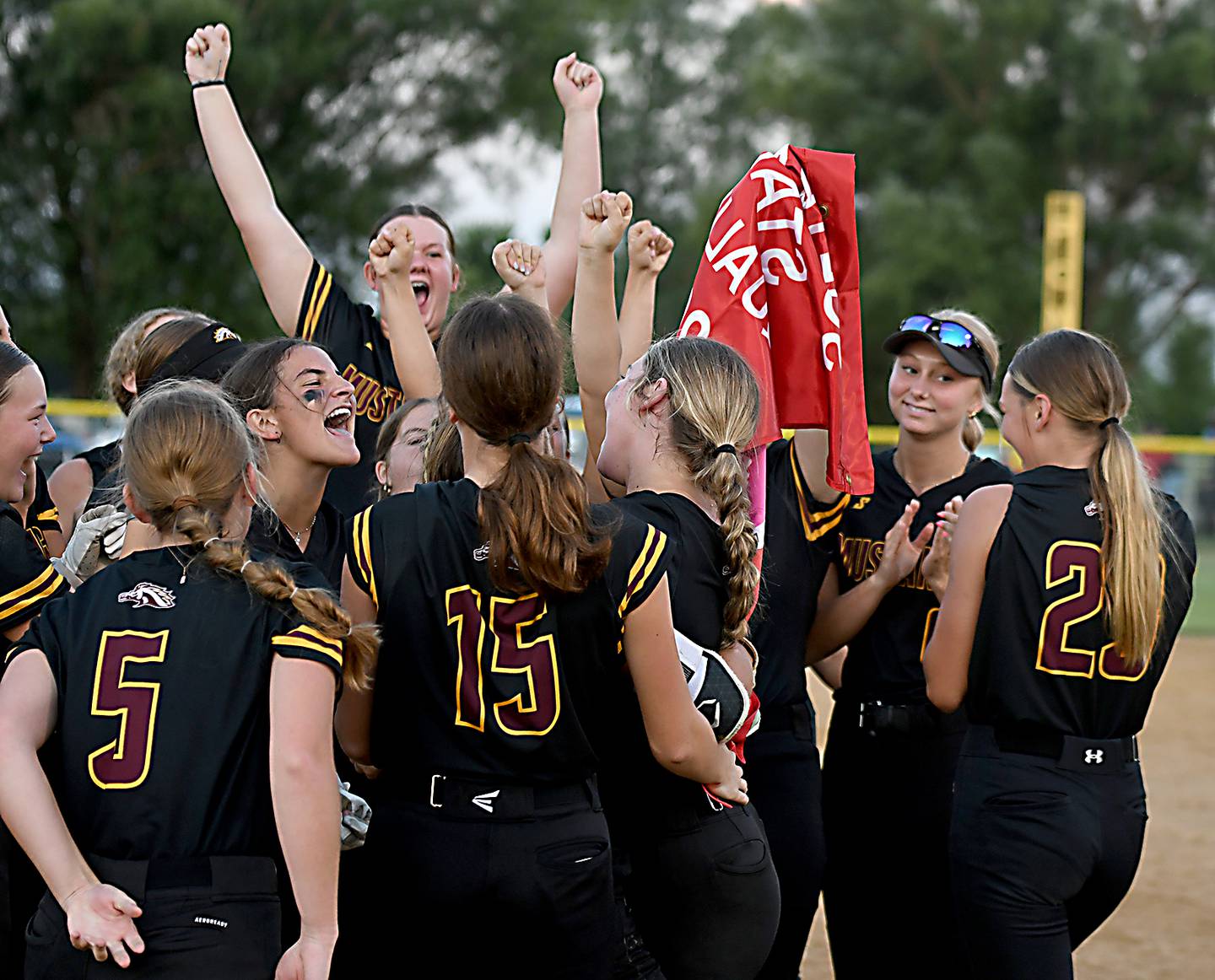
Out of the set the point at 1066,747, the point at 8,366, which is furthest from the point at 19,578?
the point at 1066,747

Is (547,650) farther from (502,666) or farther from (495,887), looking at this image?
(495,887)

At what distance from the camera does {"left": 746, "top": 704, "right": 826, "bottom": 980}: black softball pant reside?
3.90 metres

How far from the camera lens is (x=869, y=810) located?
4.32m

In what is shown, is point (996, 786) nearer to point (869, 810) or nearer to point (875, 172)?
point (869, 810)

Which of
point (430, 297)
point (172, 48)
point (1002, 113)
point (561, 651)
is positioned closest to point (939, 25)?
point (1002, 113)

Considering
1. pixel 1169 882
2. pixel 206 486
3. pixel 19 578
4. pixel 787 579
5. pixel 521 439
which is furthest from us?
pixel 1169 882

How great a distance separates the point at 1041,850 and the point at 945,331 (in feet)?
5.46

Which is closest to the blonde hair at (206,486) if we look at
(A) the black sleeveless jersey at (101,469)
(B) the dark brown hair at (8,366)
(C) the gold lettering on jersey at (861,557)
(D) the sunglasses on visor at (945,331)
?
(B) the dark brown hair at (8,366)

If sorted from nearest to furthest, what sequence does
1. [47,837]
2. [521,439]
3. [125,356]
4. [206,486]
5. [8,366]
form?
[47,837]
[206,486]
[521,439]
[8,366]
[125,356]

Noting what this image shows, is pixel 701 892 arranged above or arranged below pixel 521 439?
below

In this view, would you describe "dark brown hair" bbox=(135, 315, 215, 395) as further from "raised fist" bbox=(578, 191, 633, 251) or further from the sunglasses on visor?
the sunglasses on visor

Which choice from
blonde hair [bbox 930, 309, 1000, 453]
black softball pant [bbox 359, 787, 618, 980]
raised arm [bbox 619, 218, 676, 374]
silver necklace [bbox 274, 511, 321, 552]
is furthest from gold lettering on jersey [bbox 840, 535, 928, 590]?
black softball pant [bbox 359, 787, 618, 980]

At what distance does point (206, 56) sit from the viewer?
4.11 meters

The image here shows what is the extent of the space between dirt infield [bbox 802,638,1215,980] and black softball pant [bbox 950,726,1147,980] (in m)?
2.26
